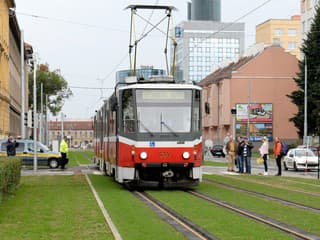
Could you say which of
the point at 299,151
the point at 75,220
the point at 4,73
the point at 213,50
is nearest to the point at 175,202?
the point at 75,220

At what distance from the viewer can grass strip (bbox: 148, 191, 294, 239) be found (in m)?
11.2

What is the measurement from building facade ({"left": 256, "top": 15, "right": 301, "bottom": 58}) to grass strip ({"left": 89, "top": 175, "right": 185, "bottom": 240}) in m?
121

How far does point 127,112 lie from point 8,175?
16.6 feet

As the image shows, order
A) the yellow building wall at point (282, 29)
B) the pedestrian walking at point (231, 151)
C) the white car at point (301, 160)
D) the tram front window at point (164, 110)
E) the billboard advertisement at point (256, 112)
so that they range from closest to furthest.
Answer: the tram front window at point (164, 110), the pedestrian walking at point (231, 151), the white car at point (301, 160), the billboard advertisement at point (256, 112), the yellow building wall at point (282, 29)

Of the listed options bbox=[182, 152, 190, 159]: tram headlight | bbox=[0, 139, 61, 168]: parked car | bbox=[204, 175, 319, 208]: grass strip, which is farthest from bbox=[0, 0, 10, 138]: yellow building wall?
bbox=[182, 152, 190, 159]: tram headlight

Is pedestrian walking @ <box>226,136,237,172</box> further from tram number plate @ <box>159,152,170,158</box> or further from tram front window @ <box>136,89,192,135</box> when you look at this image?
tram number plate @ <box>159,152,170,158</box>

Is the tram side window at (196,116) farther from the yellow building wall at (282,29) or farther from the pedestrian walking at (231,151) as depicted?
the yellow building wall at (282,29)

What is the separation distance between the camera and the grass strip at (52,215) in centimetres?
1133

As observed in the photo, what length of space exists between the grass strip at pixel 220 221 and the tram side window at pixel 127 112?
3.52m

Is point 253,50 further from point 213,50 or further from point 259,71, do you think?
point 213,50

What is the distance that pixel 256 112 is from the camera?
285ft

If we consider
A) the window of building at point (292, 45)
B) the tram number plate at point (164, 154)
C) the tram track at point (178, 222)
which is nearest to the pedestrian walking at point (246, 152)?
the tram number plate at point (164, 154)

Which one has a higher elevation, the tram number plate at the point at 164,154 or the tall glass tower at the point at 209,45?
the tall glass tower at the point at 209,45

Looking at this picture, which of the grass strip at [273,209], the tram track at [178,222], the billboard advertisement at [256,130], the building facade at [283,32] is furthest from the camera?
the building facade at [283,32]
